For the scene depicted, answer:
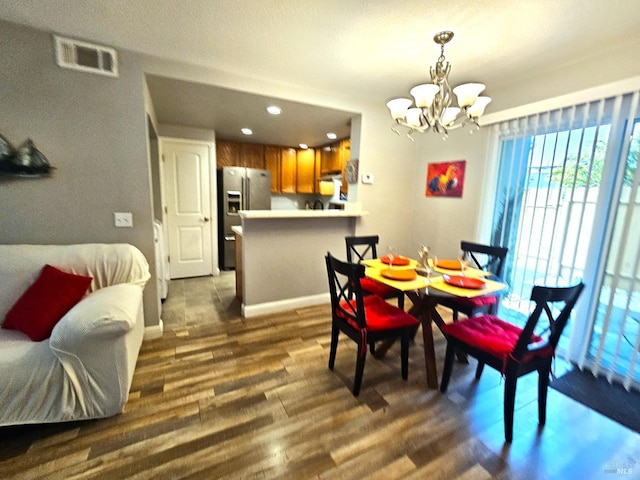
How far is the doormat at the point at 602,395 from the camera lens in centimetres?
170

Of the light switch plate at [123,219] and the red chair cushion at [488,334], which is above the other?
the light switch plate at [123,219]

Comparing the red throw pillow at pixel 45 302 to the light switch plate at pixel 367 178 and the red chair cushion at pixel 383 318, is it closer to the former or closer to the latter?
the red chair cushion at pixel 383 318

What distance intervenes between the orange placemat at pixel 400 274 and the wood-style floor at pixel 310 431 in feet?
2.52

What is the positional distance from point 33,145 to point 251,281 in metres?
2.01

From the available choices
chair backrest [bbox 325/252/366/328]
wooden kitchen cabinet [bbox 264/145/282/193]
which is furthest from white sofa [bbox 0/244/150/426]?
wooden kitchen cabinet [bbox 264/145/282/193]

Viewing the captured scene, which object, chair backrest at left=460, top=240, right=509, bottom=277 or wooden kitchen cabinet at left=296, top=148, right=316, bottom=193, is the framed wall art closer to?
chair backrest at left=460, top=240, right=509, bottom=277

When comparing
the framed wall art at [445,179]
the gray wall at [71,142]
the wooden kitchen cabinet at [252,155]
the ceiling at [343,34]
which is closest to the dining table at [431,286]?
the framed wall art at [445,179]

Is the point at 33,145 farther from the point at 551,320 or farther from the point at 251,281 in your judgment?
the point at 551,320

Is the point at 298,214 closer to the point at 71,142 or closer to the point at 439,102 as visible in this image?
the point at 439,102

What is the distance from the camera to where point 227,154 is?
15.1 ft

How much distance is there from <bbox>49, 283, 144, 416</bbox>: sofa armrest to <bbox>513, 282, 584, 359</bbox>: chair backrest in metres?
2.12

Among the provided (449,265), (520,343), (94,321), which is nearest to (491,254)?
(449,265)

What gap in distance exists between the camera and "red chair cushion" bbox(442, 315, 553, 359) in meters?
1.55

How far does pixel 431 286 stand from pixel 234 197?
141 inches
